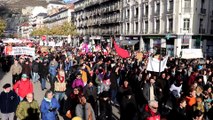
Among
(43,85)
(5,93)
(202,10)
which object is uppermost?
(202,10)

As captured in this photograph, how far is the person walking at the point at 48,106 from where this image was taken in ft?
26.0

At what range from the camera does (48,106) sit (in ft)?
26.1

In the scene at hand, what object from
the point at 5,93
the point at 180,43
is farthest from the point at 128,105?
the point at 180,43

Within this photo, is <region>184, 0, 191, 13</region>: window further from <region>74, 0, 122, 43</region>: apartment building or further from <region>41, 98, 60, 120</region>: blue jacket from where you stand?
<region>41, 98, 60, 120</region>: blue jacket

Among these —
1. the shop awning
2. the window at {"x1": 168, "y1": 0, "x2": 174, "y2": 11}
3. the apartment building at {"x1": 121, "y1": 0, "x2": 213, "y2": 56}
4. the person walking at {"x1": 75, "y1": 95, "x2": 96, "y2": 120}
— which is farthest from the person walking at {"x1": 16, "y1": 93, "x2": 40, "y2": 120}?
the shop awning

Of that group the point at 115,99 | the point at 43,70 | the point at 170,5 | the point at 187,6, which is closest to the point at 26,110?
the point at 115,99

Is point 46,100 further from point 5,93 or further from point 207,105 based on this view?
point 207,105

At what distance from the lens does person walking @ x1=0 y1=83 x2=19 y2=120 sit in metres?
8.27

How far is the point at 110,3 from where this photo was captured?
67.6 m

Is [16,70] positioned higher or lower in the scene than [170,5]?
lower

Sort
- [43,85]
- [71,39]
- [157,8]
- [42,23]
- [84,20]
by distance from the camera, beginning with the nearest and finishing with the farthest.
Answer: [43,85] < [157,8] < [84,20] < [71,39] < [42,23]

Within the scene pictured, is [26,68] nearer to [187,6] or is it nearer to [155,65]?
[155,65]

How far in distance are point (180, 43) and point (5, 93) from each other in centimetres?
3541

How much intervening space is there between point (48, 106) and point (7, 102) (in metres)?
1.12
